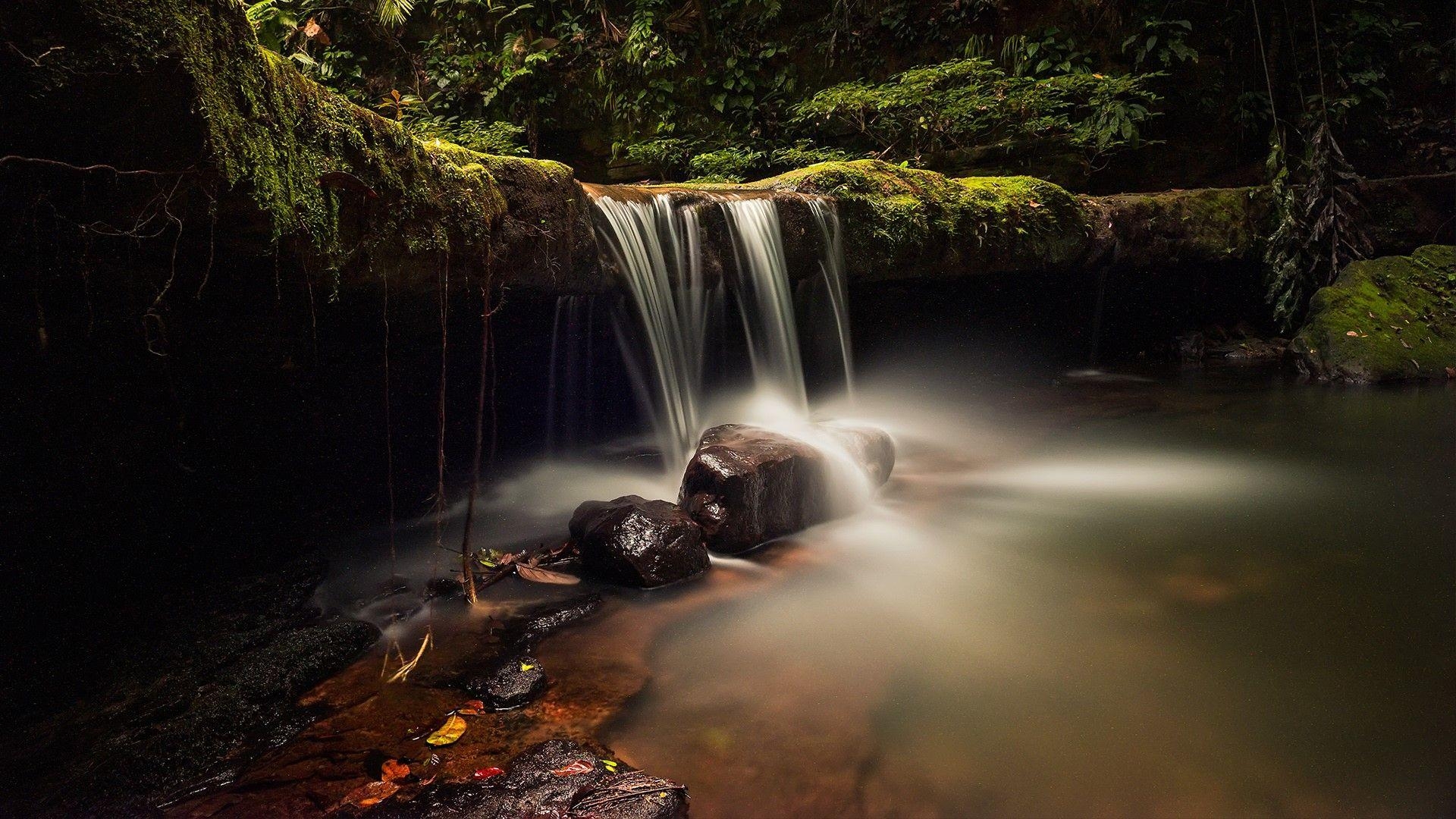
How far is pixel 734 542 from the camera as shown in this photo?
13.4 ft

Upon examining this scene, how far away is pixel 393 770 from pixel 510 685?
1.68 feet

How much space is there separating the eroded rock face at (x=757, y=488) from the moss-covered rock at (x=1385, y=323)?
6.81 metres

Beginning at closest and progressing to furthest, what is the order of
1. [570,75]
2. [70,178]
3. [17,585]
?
[70,178] → [17,585] → [570,75]

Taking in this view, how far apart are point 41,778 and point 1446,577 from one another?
18.2 ft

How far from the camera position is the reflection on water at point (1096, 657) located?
2.22 m

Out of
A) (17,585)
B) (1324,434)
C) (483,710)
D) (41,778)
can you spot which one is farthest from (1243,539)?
(17,585)

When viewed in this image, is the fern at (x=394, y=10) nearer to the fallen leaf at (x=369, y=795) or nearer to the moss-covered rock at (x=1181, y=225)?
the moss-covered rock at (x=1181, y=225)

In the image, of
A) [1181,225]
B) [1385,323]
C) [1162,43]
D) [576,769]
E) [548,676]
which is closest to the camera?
[576,769]

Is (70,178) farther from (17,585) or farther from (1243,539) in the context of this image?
(1243,539)

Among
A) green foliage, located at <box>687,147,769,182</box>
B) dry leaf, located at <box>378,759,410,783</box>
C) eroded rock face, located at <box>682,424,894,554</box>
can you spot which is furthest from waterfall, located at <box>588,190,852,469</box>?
green foliage, located at <box>687,147,769,182</box>

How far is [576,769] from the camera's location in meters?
2.25

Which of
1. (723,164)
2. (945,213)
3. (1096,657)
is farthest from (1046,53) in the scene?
(1096,657)

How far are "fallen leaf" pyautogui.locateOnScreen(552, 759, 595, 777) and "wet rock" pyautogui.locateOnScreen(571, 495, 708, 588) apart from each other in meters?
1.41

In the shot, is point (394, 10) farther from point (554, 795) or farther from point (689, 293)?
point (554, 795)
